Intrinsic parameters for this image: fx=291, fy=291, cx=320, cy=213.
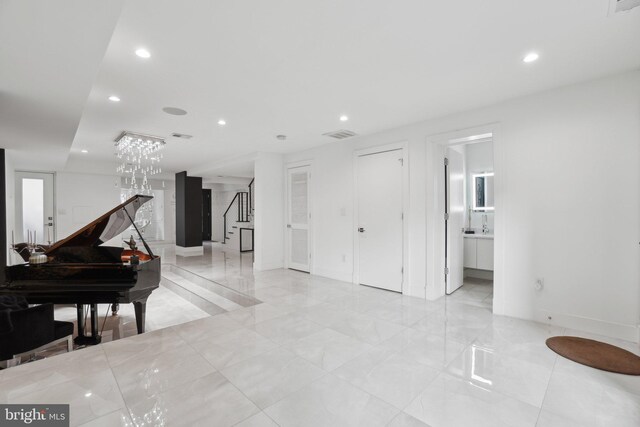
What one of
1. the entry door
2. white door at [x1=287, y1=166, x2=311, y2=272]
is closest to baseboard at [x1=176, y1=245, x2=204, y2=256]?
the entry door

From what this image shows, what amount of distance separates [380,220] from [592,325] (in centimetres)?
273

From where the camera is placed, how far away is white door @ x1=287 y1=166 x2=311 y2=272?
6094 mm

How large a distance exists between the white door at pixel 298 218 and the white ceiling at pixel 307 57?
2.25 meters

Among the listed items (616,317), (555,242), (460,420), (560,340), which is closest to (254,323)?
(460,420)

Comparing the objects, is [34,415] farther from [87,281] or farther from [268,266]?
[268,266]

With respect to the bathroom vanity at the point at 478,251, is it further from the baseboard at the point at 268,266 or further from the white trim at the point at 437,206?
the baseboard at the point at 268,266

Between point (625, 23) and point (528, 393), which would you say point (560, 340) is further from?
point (625, 23)

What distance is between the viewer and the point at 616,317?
2.86 metres

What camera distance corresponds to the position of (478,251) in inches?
198

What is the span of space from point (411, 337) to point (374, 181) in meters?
2.61

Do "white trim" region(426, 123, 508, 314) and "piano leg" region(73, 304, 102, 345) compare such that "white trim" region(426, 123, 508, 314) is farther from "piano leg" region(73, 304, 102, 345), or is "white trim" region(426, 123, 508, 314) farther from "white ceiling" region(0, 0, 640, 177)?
"piano leg" region(73, 304, 102, 345)

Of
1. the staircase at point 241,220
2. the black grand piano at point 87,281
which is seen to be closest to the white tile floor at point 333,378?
the black grand piano at point 87,281

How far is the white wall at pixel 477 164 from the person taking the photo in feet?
17.7

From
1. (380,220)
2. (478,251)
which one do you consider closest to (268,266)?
(380,220)
